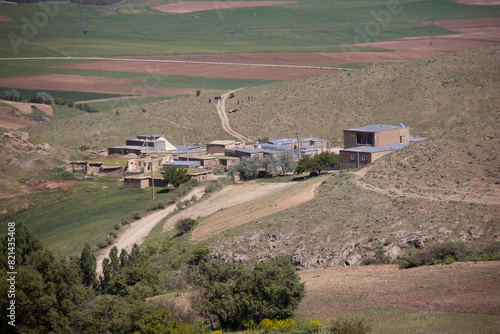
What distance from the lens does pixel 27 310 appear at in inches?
998

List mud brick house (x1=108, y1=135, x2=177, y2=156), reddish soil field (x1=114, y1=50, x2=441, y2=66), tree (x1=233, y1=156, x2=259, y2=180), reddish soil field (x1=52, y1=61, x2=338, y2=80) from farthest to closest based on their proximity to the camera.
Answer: reddish soil field (x1=52, y1=61, x2=338, y2=80)
reddish soil field (x1=114, y1=50, x2=441, y2=66)
mud brick house (x1=108, y1=135, x2=177, y2=156)
tree (x1=233, y1=156, x2=259, y2=180)

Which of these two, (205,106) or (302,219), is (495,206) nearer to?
(302,219)

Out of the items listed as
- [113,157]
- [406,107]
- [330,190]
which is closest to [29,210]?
[113,157]

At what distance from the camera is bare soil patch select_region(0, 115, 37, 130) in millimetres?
111938

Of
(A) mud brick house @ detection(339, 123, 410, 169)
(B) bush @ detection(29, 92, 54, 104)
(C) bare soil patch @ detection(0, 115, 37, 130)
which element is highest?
(B) bush @ detection(29, 92, 54, 104)

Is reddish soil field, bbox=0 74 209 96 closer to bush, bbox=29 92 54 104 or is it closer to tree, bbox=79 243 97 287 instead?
bush, bbox=29 92 54 104

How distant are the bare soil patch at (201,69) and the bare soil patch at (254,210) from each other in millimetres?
93173

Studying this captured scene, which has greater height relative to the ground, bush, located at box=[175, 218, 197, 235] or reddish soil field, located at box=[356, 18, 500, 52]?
reddish soil field, located at box=[356, 18, 500, 52]

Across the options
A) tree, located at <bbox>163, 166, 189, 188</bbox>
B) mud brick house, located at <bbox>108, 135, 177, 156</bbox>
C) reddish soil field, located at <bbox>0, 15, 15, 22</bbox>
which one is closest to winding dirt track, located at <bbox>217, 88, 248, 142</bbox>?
mud brick house, located at <bbox>108, 135, 177, 156</bbox>

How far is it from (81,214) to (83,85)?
97264 millimetres

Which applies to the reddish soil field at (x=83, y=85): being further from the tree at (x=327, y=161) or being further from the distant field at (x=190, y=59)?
the tree at (x=327, y=161)

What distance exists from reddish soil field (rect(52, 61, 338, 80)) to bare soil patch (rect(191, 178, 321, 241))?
92.4 meters

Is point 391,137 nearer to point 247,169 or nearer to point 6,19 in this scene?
point 247,169

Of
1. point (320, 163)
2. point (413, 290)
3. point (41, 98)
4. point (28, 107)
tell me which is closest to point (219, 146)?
point (320, 163)
